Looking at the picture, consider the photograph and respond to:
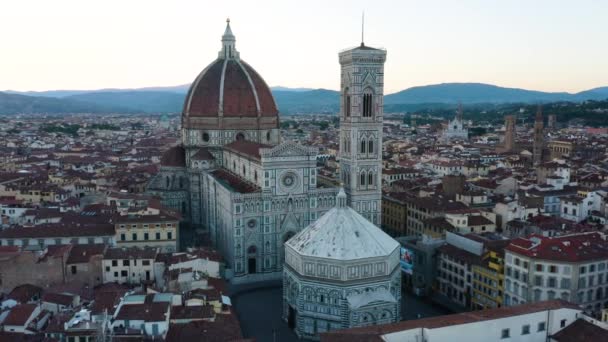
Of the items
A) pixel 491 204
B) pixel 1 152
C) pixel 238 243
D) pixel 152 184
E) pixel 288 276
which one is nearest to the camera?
pixel 288 276

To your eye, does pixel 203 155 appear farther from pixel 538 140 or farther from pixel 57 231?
pixel 538 140

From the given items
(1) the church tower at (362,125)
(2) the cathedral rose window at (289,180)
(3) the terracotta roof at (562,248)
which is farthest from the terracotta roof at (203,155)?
(3) the terracotta roof at (562,248)

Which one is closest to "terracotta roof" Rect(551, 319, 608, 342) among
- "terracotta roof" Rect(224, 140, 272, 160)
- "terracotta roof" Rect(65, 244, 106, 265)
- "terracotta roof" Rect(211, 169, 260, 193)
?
"terracotta roof" Rect(211, 169, 260, 193)

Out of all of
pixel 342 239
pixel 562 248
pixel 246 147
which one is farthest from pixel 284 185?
pixel 562 248

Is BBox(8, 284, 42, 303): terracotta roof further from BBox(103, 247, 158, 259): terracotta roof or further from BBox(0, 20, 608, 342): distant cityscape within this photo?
BBox(103, 247, 158, 259): terracotta roof

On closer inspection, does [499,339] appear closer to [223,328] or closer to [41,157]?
[223,328]

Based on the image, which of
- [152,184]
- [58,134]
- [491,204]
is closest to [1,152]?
[58,134]

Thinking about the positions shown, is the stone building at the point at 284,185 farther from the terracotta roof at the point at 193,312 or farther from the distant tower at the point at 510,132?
the distant tower at the point at 510,132
